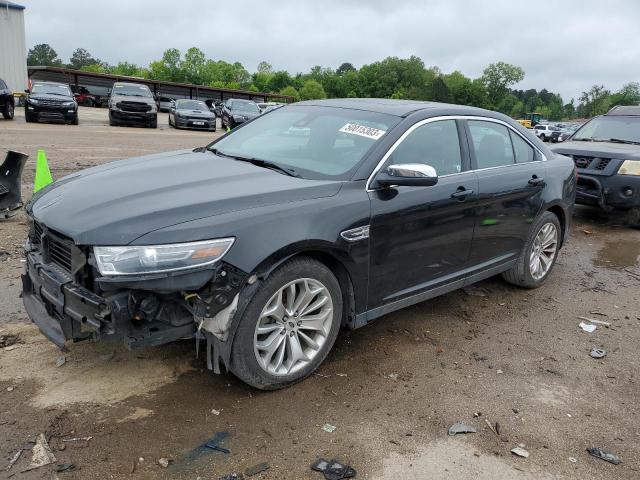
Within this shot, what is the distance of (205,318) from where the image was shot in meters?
2.87

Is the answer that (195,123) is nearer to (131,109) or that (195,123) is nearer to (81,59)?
(131,109)

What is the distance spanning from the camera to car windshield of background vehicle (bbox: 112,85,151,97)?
2394 cm

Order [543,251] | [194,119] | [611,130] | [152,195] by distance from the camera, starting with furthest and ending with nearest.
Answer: [194,119]
[611,130]
[543,251]
[152,195]

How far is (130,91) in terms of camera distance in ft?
79.8

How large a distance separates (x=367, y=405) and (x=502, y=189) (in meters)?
2.27

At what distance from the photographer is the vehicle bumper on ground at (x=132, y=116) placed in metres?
23.2

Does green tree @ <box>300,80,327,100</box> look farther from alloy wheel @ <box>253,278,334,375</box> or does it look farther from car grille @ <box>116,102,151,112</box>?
alloy wheel @ <box>253,278,334,375</box>

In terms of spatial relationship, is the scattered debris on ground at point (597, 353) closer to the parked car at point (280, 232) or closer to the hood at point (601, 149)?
the parked car at point (280, 232)

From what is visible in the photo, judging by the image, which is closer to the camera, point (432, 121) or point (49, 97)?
point (432, 121)

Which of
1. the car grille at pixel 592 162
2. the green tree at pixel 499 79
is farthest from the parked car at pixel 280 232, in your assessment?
the green tree at pixel 499 79

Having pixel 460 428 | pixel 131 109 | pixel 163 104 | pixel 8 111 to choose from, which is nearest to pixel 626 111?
pixel 460 428

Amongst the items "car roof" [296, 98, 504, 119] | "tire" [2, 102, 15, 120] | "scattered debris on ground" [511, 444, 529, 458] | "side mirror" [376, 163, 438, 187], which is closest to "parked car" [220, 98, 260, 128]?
"tire" [2, 102, 15, 120]

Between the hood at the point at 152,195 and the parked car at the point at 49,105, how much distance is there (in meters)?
19.5

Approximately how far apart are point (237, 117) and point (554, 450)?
81.4ft
